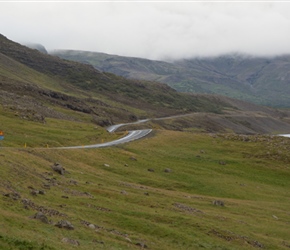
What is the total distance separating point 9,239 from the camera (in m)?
24.6

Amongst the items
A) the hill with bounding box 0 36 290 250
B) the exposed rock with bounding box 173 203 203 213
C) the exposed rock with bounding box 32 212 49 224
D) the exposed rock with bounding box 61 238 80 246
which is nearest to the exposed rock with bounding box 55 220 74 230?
the hill with bounding box 0 36 290 250

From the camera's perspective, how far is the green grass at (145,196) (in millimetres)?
32281

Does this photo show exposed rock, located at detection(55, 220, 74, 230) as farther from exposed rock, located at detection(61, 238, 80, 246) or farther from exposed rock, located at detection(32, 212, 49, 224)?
exposed rock, located at detection(61, 238, 80, 246)

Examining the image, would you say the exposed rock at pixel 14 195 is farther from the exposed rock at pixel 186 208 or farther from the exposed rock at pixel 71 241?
the exposed rock at pixel 186 208

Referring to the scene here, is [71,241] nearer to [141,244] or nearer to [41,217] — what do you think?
[41,217]

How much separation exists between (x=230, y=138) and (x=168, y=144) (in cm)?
2211

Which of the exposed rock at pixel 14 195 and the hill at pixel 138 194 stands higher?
the exposed rock at pixel 14 195

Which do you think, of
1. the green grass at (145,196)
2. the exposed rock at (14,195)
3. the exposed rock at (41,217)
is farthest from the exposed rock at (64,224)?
the exposed rock at (14,195)

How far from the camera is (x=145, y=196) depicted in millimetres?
50781

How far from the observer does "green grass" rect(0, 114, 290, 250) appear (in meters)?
32.3

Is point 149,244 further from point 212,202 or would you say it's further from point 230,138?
point 230,138

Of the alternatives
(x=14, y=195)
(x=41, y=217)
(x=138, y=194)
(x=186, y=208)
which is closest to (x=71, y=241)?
(x=41, y=217)

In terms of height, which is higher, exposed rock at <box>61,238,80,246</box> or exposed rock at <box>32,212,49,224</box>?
exposed rock at <box>32,212,49,224</box>

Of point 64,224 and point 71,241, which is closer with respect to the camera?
point 71,241
